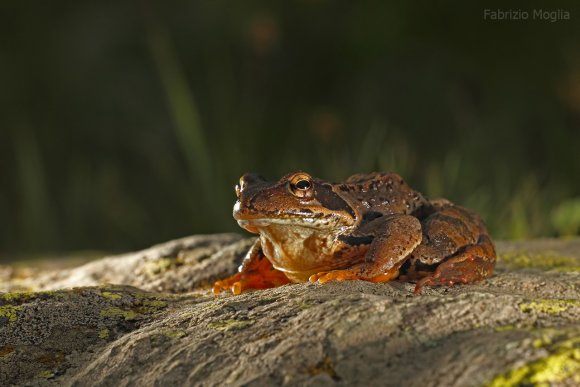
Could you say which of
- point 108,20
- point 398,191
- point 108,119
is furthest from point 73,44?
point 398,191

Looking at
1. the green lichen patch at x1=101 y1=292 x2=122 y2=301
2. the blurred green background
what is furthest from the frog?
the blurred green background

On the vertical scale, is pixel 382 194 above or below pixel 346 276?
above

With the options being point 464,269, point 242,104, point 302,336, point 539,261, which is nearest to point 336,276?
point 464,269

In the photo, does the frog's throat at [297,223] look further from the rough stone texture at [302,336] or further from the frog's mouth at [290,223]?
the rough stone texture at [302,336]

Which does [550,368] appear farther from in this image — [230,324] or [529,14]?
[529,14]

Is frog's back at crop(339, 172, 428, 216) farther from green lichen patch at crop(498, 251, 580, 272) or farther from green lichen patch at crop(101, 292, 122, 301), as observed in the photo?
green lichen patch at crop(101, 292, 122, 301)

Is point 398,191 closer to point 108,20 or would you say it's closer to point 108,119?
point 108,119

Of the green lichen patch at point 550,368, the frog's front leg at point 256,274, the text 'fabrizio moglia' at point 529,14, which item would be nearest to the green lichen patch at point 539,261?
the frog's front leg at point 256,274
